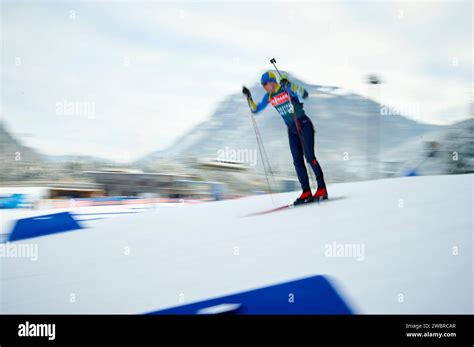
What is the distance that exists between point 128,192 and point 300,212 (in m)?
2.82

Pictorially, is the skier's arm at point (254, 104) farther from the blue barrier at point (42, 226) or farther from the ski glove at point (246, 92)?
the blue barrier at point (42, 226)

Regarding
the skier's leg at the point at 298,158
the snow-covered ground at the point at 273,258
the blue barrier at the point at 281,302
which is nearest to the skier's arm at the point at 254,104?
the skier's leg at the point at 298,158

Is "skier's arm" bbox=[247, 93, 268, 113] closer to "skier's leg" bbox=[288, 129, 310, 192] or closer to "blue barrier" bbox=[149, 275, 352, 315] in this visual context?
"skier's leg" bbox=[288, 129, 310, 192]

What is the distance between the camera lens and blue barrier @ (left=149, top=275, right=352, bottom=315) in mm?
2252

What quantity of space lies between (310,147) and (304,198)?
502 mm

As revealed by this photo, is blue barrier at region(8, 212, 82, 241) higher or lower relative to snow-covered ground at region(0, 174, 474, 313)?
Answer: higher

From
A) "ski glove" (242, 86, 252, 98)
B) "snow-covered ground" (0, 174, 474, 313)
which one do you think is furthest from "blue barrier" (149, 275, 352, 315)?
"ski glove" (242, 86, 252, 98)

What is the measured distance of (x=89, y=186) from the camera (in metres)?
5.20

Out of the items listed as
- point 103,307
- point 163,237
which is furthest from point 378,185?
point 103,307

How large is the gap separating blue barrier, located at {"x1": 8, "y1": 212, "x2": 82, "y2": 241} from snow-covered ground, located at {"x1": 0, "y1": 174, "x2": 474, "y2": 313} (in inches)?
8.6

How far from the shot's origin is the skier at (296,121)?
10.7ft

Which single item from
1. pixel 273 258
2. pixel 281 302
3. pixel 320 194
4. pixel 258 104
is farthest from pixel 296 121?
pixel 281 302

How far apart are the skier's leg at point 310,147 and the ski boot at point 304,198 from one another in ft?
0.43

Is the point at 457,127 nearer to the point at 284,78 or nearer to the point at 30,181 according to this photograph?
the point at 284,78
